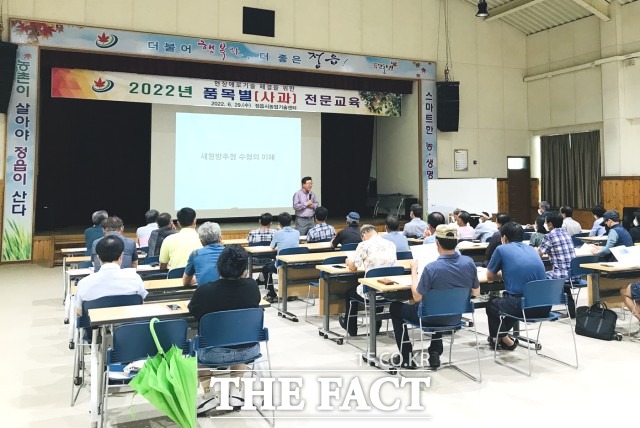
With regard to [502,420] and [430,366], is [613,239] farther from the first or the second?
[502,420]

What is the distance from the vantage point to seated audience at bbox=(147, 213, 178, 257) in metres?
5.67

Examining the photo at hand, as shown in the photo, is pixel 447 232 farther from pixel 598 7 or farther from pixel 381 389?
pixel 598 7

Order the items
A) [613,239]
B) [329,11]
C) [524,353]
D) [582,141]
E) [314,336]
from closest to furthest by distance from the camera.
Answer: [524,353]
[314,336]
[613,239]
[329,11]
[582,141]

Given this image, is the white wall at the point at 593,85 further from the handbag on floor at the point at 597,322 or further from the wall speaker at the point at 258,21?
the handbag on floor at the point at 597,322

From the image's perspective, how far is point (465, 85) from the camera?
1253cm

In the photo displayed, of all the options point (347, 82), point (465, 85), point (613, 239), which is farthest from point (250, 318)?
point (465, 85)

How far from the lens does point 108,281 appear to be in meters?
3.38

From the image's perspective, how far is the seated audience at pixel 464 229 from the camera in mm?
6922

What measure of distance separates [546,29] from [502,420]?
11959 millimetres

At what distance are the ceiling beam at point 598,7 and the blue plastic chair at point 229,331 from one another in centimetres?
1066

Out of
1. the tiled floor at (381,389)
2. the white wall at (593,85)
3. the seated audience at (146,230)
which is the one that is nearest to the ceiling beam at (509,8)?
the white wall at (593,85)

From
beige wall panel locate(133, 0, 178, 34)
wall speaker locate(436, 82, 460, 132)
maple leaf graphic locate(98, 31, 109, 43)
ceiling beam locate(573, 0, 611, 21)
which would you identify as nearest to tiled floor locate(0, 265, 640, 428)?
maple leaf graphic locate(98, 31, 109, 43)

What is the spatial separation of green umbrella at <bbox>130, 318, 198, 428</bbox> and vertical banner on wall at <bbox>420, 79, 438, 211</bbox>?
991cm

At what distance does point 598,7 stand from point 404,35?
13.3ft
